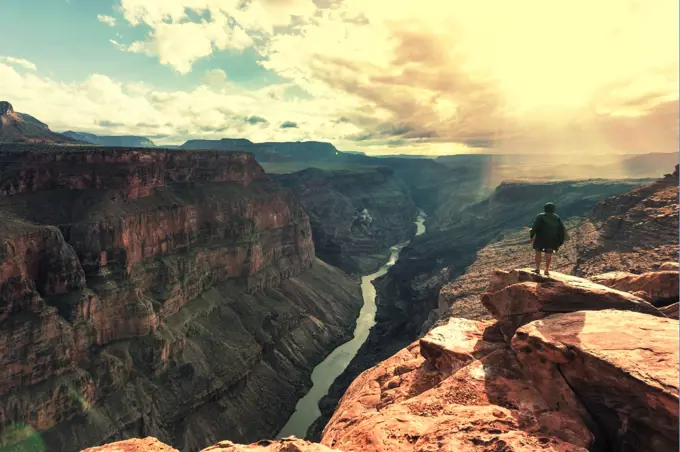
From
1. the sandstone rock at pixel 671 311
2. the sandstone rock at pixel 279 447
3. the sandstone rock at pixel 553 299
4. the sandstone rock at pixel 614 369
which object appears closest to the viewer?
the sandstone rock at pixel 614 369

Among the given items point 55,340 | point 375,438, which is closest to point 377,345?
point 55,340

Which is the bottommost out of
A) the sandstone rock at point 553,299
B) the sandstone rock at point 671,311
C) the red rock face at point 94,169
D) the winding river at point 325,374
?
the winding river at point 325,374

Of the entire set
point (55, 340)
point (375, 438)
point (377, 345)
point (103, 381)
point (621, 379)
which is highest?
point (621, 379)

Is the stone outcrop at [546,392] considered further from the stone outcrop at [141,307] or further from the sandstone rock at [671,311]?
the stone outcrop at [141,307]

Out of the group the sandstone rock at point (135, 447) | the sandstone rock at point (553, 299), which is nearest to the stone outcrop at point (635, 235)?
the sandstone rock at point (553, 299)

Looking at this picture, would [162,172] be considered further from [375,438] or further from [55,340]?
[375,438]

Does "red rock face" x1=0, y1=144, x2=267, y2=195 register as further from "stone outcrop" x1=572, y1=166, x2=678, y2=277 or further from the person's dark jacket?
"stone outcrop" x1=572, y1=166, x2=678, y2=277
